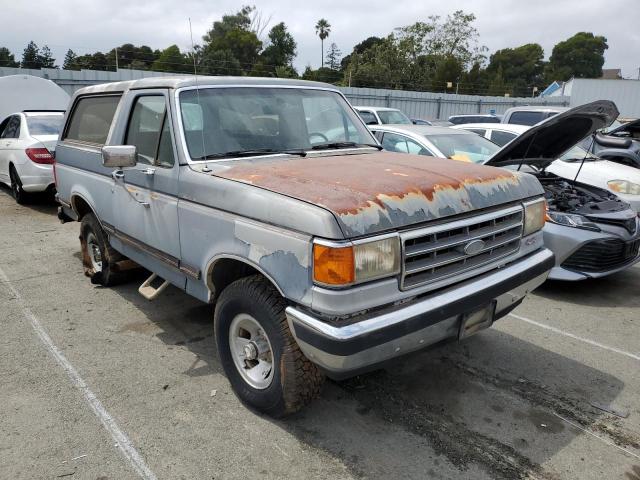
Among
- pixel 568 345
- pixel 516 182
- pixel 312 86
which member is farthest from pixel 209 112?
pixel 568 345

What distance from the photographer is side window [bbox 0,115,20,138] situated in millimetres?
9395

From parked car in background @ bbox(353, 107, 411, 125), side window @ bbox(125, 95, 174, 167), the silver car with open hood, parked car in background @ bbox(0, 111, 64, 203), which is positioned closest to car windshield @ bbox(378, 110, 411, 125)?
parked car in background @ bbox(353, 107, 411, 125)

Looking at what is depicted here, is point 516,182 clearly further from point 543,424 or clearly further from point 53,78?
point 53,78

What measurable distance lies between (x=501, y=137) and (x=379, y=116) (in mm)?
6626

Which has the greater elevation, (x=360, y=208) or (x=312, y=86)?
(x=312, y=86)

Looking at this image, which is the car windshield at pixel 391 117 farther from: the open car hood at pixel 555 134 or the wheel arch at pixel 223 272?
the wheel arch at pixel 223 272

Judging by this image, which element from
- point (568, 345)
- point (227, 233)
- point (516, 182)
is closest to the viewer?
point (227, 233)

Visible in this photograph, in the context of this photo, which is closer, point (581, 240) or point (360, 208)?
point (360, 208)

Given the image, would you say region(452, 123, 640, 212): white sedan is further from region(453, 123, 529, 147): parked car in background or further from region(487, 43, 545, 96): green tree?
region(487, 43, 545, 96): green tree

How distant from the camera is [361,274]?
2.43 meters

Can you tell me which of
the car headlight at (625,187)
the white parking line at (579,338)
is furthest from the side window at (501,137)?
the white parking line at (579,338)

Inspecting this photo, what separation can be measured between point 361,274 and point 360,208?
327 millimetres

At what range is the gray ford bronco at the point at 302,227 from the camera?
97.0 inches

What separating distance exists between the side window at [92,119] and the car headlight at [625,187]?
6.66 meters
